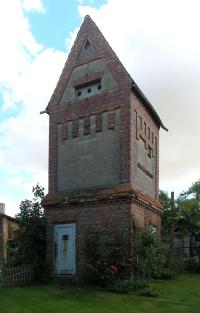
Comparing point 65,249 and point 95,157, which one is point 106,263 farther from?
point 95,157

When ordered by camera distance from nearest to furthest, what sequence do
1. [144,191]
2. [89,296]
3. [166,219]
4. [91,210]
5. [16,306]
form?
[16,306], [89,296], [91,210], [144,191], [166,219]

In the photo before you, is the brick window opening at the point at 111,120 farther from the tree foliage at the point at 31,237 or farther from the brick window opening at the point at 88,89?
the tree foliage at the point at 31,237

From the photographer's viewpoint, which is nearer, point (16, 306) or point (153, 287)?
point (16, 306)

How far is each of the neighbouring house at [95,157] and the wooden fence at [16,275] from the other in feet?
3.24

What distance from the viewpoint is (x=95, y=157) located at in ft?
62.1

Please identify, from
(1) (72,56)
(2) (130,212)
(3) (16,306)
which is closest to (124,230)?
(2) (130,212)

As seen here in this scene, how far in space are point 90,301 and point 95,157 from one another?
6582mm

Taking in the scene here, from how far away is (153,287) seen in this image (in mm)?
16688

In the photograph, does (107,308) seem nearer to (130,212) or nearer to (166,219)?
(130,212)

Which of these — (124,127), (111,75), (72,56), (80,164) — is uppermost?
(72,56)

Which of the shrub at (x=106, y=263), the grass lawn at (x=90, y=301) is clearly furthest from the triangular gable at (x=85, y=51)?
the grass lawn at (x=90, y=301)

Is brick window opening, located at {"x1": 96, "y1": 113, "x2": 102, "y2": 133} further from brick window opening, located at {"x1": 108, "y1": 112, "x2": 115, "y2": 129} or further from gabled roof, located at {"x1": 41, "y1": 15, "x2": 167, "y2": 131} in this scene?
gabled roof, located at {"x1": 41, "y1": 15, "x2": 167, "y2": 131}

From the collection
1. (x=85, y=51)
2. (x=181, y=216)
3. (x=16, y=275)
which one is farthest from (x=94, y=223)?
(x=181, y=216)

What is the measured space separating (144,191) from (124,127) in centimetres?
309
